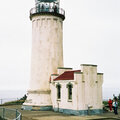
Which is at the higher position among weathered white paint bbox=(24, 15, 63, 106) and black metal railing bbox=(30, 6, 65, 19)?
black metal railing bbox=(30, 6, 65, 19)

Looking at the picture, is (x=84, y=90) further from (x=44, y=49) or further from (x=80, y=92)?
(x=44, y=49)

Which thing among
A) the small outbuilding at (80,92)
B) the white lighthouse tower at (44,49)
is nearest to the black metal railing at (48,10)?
the white lighthouse tower at (44,49)

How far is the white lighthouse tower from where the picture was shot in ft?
96.3

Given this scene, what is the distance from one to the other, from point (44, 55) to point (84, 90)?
8129 mm

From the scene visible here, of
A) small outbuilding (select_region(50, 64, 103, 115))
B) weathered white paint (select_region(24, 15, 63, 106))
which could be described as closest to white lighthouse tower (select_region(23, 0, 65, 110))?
weathered white paint (select_region(24, 15, 63, 106))

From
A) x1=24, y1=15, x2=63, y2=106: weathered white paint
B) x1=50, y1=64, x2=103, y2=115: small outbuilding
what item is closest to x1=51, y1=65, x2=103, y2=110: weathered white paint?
x1=50, y1=64, x2=103, y2=115: small outbuilding

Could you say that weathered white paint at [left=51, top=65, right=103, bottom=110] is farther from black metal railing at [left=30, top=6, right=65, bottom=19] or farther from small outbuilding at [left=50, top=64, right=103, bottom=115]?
black metal railing at [left=30, top=6, right=65, bottom=19]

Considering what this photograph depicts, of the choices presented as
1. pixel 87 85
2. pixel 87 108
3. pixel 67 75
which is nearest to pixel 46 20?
pixel 67 75

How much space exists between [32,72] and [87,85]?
886 centimetres

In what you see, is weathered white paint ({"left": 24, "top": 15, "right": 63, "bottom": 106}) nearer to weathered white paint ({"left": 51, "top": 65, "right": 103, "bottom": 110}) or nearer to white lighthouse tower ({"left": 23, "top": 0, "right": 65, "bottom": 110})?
white lighthouse tower ({"left": 23, "top": 0, "right": 65, "bottom": 110})

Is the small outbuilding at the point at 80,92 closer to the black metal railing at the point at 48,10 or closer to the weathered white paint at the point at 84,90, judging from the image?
the weathered white paint at the point at 84,90

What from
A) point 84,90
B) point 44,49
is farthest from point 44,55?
point 84,90

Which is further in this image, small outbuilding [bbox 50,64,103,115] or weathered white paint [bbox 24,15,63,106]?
weathered white paint [bbox 24,15,63,106]

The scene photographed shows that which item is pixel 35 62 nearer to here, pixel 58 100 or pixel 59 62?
pixel 59 62
